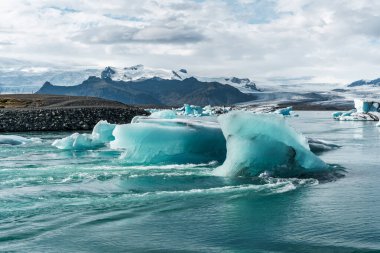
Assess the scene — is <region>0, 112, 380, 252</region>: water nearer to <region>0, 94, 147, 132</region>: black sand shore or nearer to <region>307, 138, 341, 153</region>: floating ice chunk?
<region>307, 138, 341, 153</region>: floating ice chunk

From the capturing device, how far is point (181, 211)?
1094cm

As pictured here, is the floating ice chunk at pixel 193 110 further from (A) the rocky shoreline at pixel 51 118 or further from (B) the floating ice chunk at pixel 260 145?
(B) the floating ice chunk at pixel 260 145

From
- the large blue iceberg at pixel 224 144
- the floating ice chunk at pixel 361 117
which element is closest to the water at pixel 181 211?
the large blue iceberg at pixel 224 144

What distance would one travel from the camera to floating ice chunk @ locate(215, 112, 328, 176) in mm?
15133

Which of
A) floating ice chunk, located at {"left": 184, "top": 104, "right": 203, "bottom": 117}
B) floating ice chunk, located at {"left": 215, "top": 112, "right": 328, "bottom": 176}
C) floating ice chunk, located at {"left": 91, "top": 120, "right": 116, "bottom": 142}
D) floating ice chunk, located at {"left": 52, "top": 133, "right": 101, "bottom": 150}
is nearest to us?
floating ice chunk, located at {"left": 215, "top": 112, "right": 328, "bottom": 176}

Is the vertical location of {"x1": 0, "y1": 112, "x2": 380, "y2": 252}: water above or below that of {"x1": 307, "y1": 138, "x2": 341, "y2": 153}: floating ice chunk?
below

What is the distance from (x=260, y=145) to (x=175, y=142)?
4.49 metres

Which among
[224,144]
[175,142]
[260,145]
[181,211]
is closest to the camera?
[181,211]

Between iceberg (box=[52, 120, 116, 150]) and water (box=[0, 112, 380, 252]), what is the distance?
8672mm

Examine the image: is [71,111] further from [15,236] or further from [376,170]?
[15,236]

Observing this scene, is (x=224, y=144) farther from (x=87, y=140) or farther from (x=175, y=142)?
(x=87, y=140)

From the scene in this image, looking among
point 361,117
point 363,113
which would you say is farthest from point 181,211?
point 363,113

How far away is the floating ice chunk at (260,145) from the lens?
15.1 meters

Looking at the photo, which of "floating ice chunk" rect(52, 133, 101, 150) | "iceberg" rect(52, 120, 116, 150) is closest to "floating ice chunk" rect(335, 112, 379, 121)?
"iceberg" rect(52, 120, 116, 150)
